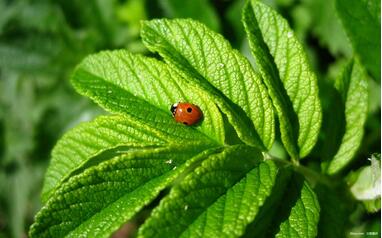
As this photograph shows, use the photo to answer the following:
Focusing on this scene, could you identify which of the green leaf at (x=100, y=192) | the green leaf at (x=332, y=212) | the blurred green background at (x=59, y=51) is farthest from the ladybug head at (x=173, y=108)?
the blurred green background at (x=59, y=51)

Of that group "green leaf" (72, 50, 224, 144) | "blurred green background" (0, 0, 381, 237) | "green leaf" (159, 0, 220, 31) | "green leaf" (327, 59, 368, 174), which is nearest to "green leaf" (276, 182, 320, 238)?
"green leaf" (72, 50, 224, 144)

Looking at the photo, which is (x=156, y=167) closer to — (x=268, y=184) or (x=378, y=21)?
(x=268, y=184)

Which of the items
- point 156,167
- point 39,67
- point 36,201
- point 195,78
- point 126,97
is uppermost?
point 39,67

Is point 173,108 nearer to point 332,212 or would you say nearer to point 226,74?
point 226,74

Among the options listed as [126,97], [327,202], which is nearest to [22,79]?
[126,97]

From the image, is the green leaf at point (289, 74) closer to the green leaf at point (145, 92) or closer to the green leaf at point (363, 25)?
the green leaf at point (145, 92)

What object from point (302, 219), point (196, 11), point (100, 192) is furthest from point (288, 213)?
point (196, 11)
